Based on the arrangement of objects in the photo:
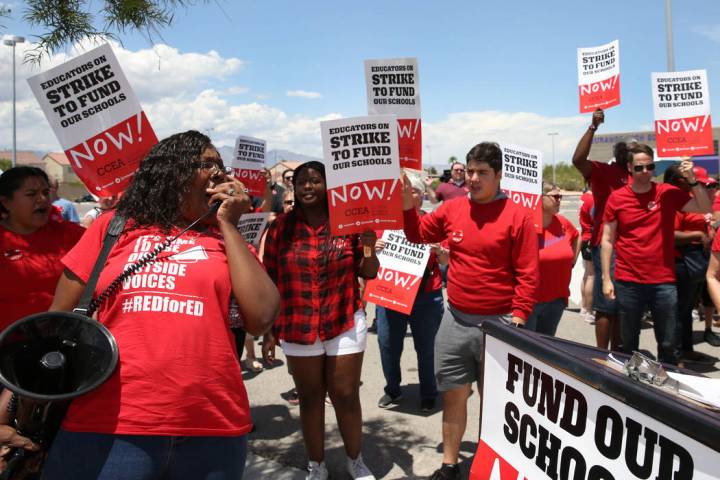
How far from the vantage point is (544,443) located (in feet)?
6.17

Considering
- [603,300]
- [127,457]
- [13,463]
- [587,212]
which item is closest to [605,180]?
[603,300]

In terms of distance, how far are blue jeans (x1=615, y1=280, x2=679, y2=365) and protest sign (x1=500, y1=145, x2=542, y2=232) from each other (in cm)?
106

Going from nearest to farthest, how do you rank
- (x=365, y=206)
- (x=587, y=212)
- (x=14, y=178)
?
(x=14, y=178)
(x=365, y=206)
(x=587, y=212)

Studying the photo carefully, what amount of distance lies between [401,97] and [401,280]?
159 centimetres

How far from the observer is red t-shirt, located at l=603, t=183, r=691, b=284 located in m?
4.87

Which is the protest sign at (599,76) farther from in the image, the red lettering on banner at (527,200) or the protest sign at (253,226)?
the protest sign at (253,226)

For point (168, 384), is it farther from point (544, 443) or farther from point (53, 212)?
point (53, 212)

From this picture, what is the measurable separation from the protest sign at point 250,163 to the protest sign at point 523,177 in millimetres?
2570

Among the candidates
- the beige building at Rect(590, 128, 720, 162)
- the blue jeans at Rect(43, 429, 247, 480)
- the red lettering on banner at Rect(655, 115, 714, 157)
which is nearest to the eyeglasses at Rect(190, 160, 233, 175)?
the blue jeans at Rect(43, 429, 247, 480)

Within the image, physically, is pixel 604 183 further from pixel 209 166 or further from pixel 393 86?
pixel 209 166

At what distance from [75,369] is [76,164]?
1962mm

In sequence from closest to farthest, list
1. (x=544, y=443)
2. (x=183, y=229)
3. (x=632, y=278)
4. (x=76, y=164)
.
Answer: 1. (x=544, y=443)
2. (x=183, y=229)
3. (x=76, y=164)
4. (x=632, y=278)

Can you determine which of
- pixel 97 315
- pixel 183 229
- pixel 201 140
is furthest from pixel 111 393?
pixel 201 140

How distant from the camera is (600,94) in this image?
601 cm
